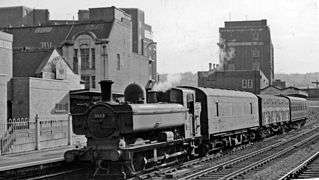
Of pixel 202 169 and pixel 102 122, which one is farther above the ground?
pixel 102 122

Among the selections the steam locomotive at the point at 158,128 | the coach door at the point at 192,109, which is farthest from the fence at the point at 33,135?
the coach door at the point at 192,109

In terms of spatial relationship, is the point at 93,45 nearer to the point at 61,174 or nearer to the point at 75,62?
the point at 75,62

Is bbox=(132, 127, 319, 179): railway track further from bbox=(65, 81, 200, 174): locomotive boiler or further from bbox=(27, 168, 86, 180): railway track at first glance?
bbox=(27, 168, 86, 180): railway track

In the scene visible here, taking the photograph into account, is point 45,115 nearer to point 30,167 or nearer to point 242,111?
point 242,111

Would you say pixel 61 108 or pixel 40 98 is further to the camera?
pixel 61 108

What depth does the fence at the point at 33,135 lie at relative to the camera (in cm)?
2097

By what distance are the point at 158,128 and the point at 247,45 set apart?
74314 millimetres

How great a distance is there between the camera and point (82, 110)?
15422mm

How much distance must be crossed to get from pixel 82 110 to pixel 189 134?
16.4ft

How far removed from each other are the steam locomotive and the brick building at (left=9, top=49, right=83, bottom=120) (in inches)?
496

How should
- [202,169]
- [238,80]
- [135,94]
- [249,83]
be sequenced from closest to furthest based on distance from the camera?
[135,94] → [202,169] → [249,83] → [238,80]

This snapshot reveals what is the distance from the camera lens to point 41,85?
30.7 metres

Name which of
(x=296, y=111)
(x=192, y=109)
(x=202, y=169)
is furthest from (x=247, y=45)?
(x=202, y=169)

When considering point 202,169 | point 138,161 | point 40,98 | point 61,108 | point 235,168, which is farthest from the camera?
point 61,108
